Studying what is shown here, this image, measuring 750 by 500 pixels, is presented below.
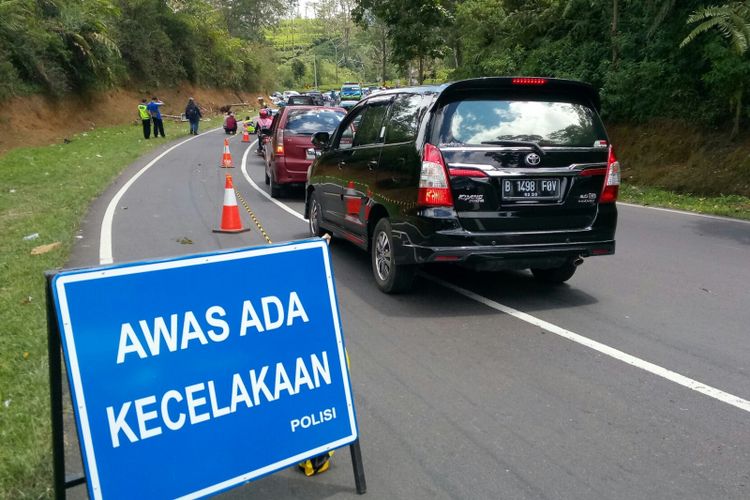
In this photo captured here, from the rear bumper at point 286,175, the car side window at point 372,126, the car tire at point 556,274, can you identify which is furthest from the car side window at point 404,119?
the rear bumper at point 286,175

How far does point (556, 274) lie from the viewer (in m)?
7.03

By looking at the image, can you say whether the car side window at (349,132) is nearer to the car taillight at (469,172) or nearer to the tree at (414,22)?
the car taillight at (469,172)

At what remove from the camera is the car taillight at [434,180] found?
19.1ft

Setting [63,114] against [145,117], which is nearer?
[145,117]

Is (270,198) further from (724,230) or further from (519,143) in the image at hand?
(519,143)

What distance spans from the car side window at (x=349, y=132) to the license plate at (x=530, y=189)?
258 cm

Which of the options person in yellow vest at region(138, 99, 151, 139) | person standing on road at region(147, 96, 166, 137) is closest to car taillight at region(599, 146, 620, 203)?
person in yellow vest at region(138, 99, 151, 139)

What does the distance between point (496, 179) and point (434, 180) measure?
520 millimetres

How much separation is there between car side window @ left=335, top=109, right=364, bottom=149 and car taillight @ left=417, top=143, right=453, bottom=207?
219cm

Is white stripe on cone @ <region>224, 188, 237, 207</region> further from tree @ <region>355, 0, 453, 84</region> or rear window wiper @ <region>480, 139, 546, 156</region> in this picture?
tree @ <region>355, 0, 453, 84</region>

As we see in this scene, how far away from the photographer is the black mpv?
584 centimetres

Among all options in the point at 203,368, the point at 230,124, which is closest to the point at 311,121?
the point at 203,368

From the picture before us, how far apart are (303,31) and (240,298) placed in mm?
186022

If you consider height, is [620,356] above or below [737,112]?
below
